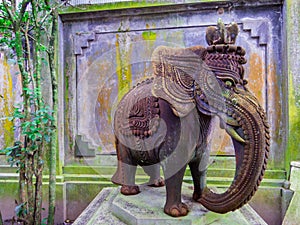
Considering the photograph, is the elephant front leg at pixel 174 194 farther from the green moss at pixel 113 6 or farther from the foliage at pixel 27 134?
the green moss at pixel 113 6

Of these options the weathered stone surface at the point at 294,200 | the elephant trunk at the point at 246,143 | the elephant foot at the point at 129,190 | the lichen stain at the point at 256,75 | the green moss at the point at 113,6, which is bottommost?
the weathered stone surface at the point at 294,200

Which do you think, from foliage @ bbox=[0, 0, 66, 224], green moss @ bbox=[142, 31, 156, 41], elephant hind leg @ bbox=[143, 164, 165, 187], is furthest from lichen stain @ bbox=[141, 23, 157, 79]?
elephant hind leg @ bbox=[143, 164, 165, 187]

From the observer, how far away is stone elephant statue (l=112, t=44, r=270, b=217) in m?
0.83

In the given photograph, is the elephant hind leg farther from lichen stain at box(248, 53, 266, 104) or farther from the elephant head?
lichen stain at box(248, 53, 266, 104)

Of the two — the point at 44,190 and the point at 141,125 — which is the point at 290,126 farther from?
the point at 44,190

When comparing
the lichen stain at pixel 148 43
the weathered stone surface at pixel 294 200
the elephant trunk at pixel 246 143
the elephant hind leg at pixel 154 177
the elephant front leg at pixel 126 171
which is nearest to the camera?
the elephant trunk at pixel 246 143

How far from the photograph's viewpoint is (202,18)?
2285mm

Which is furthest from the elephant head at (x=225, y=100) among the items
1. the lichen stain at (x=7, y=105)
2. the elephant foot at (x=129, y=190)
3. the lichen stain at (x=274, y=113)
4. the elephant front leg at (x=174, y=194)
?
the lichen stain at (x=7, y=105)

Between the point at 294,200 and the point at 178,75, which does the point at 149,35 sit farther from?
the point at 294,200

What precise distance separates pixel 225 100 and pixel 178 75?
20 centimetres

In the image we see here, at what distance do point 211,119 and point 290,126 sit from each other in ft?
4.76

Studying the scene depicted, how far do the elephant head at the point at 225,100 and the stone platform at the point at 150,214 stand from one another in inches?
3.7

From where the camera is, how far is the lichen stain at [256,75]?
87.8 inches

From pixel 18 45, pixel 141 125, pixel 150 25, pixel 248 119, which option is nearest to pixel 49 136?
pixel 18 45
